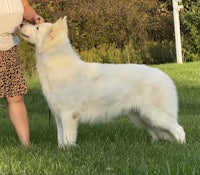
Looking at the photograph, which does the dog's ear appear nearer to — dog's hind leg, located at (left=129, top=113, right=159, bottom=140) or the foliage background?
dog's hind leg, located at (left=129, top=113, right=159, bottom=140)

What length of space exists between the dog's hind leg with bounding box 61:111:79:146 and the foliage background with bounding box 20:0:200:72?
63.2 ft

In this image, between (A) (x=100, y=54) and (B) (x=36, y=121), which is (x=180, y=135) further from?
(A) (x=100, y=54)

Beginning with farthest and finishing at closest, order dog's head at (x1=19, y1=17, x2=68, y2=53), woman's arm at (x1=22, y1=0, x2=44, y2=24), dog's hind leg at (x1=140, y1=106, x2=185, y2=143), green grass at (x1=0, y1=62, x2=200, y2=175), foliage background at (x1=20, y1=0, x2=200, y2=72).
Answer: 1. foliage background at (x1=20, y1=0, x2=200, y2=72)
2. dog's hind leg at (x1=140, y1=106, x2=185, y2=143)
3. woman's arm at (x1=22, y1=0, x2=44, y2=24)
4. dog's head at (x1=19, y1=17, x2=68, y2=53)
5. green grass at (x1=0, y1=62, x2=200, y2=175)

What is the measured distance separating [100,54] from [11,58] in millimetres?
19716

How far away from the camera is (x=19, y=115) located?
6.31 metres

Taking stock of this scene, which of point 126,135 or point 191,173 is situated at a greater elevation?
point 191,173

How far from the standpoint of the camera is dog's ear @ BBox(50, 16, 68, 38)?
6.19 m

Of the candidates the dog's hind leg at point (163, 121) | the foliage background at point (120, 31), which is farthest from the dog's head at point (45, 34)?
the foliage background at point (120, 31)

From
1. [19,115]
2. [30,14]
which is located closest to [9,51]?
[30,14]

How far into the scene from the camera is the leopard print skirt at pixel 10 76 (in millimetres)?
6176

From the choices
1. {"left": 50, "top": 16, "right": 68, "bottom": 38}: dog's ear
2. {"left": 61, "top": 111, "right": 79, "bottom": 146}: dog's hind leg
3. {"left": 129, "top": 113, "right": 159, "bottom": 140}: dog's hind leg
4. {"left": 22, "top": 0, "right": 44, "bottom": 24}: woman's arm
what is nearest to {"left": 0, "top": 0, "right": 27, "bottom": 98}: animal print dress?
{"left": 22, "top": 0, "right": 44, "bottom": 24}: woman's arm

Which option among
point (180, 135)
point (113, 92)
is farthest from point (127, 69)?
point (180, 135)

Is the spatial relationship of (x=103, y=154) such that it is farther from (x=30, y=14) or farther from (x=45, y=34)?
(x=30, y=14)

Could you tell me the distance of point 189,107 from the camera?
11.8 m
